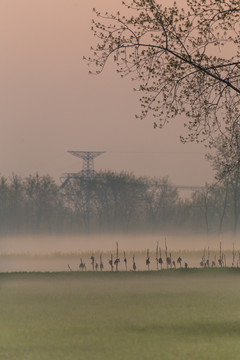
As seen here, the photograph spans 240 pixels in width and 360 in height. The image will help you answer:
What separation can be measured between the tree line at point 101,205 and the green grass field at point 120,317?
27895mm

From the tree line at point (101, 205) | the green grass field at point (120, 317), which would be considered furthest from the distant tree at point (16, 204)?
the green grass field at point (120, 317)

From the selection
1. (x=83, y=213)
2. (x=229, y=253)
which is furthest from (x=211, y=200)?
(x=229, y=253)

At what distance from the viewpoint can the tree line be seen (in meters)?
62.1

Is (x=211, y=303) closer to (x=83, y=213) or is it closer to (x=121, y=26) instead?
(x=121, y=26)

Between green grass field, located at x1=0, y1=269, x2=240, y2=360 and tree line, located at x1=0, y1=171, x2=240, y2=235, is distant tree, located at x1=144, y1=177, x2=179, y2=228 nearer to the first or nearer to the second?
tree line, located at x1=0, y1=171, x2=240, y2=235

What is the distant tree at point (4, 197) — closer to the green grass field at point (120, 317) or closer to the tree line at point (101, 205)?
the tree line at point (101, 205)

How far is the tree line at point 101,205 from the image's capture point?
204ft

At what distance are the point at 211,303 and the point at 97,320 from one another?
4.96 metres

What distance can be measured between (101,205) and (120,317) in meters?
42.7

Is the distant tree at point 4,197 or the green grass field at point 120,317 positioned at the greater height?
the distant tree at point 4,197

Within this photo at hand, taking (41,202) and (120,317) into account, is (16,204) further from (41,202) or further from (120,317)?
(120,317)

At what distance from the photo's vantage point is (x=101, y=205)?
6369 centimetres

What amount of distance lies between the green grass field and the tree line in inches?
1098

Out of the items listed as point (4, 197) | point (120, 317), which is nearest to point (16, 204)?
point (4, 197)
